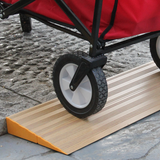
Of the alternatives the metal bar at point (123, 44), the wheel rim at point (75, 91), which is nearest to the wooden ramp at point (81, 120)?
the wheel rim at point (75, 91)

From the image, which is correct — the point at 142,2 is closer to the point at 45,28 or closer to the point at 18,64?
the point at 18,64

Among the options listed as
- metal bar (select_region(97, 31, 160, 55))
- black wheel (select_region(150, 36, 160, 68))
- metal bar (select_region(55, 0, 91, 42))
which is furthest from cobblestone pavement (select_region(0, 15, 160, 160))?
metal bar (select_region(55, 0, 91, 42))

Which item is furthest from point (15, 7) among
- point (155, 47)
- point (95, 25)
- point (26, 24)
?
point (26, 24)

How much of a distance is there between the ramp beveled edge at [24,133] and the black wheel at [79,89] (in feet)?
0.93

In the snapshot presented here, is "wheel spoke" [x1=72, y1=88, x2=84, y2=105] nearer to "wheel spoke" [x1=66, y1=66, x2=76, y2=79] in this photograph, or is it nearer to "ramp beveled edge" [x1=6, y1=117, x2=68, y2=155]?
"wheel spoke" [x1=66, y1=66, x2=76, y2=79]

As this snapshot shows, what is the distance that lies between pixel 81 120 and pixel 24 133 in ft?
1.13

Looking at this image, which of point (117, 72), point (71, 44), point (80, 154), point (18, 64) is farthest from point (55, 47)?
point (80, 154)

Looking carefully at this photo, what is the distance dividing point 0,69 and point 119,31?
4.02ft

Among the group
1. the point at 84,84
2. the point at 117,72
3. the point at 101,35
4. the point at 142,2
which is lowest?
the point at 117,72

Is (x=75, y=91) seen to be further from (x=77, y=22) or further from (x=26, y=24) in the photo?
(x=26, y=24)

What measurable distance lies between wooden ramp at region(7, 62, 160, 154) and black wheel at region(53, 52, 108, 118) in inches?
3.1

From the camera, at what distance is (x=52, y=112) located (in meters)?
1.95

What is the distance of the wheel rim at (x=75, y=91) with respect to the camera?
1.80 m

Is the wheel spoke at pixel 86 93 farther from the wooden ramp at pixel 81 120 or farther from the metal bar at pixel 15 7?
the metal bar at pixel 15 7
